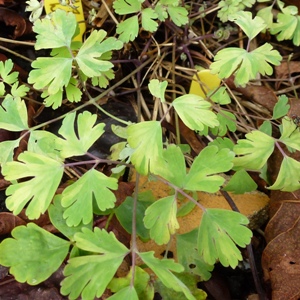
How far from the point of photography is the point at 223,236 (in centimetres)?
93

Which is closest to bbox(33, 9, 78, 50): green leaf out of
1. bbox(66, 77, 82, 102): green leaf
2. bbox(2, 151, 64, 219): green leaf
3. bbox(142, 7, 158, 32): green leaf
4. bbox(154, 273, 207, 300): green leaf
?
bbox(66, 77, 82, 102): green leaf

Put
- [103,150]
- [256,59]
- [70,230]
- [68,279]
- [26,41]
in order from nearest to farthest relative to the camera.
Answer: [68,279] → [70,230] → [256,59] → [103,150] → [26,41]

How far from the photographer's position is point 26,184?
3.14 feet

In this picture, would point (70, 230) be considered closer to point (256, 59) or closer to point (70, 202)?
point (70, 202)

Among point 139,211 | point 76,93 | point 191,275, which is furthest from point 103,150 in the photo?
point 191,275

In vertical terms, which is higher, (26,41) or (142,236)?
(26,41)

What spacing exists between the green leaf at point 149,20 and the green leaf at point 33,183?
1.66 feet

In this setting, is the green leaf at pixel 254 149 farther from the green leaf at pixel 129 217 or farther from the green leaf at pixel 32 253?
the green leaf at pixel 32 253

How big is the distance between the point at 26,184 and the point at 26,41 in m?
0.74

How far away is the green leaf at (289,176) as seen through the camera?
1.08 metres

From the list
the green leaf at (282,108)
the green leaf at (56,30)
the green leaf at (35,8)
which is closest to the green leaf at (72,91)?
the green leaf at (56,30)

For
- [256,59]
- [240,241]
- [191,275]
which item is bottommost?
[191,275]

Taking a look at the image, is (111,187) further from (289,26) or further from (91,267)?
(289,26)

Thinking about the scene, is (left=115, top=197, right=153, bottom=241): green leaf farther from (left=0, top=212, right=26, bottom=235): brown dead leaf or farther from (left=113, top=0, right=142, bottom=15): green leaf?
(left=113, top=0, right=142, bottom=15): green leaf
